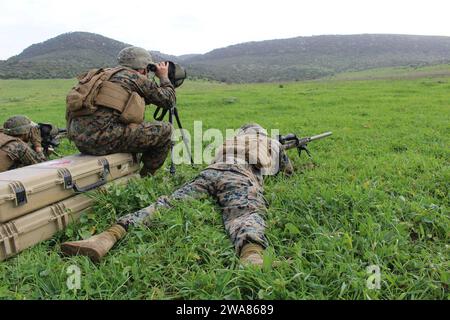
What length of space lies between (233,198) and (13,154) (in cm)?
298

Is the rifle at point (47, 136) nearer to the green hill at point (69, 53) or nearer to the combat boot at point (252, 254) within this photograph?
the combat boot at point (252, 254)

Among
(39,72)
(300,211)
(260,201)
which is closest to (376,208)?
(300,211)

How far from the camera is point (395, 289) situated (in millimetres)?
2525

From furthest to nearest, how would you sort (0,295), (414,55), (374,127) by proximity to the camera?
(414,55) → (374,127) → (0,295)

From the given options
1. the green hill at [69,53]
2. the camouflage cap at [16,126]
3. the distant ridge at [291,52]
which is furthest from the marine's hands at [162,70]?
the distant ridge at [291,52]

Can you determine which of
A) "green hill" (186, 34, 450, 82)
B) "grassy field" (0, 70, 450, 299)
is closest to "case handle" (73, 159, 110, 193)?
"grassy field" (0, 70, 450, 299)

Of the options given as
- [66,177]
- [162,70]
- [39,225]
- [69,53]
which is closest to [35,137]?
[162,70]

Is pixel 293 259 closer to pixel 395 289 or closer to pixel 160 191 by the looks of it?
pixel 395 289

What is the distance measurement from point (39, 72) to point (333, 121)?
70.0 m

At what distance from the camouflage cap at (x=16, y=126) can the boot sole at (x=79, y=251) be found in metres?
3.37

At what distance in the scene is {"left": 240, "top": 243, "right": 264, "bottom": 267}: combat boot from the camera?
8.86 feet

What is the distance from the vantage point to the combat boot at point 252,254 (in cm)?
270

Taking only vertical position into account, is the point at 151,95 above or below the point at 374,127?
above

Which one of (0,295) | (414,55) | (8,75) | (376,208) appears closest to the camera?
(0,295)
